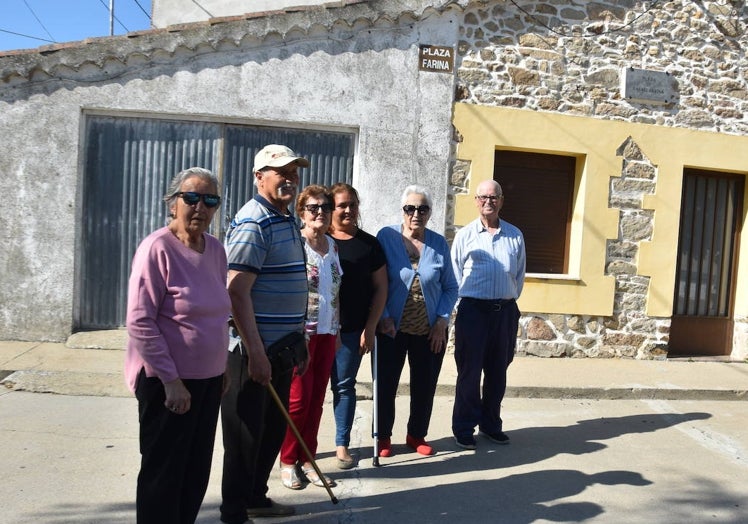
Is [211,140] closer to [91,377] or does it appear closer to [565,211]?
[91,377]

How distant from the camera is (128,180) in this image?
779 cm

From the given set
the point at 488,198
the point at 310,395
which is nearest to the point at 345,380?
the point at 310,395

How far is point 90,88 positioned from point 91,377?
3.13m

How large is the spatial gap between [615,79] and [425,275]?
4892 millimetres

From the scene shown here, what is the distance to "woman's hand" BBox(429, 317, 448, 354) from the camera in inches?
189

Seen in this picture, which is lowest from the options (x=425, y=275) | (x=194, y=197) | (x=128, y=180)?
(x=425, y=275)

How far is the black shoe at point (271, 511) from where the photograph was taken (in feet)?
12.2

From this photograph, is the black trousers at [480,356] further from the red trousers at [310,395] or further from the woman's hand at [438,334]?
the red trousers at [310,395]

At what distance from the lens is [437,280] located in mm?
4840

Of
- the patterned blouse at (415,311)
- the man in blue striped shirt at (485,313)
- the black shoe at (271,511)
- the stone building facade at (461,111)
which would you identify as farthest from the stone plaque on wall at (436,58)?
the black shoe at (271,511)

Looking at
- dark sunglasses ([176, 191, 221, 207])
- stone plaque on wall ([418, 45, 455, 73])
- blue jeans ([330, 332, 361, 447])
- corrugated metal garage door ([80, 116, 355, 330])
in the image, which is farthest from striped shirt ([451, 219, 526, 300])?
corrugated metal garage door ([80, 116, 355, 330])

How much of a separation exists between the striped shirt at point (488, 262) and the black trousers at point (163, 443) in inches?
99.7

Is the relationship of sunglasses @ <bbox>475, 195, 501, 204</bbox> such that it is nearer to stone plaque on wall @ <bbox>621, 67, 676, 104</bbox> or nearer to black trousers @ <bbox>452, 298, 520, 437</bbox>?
black trousers @ <bbox>452, 298, 520, 437</bbox>

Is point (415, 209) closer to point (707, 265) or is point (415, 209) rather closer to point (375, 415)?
point (375, 415)
